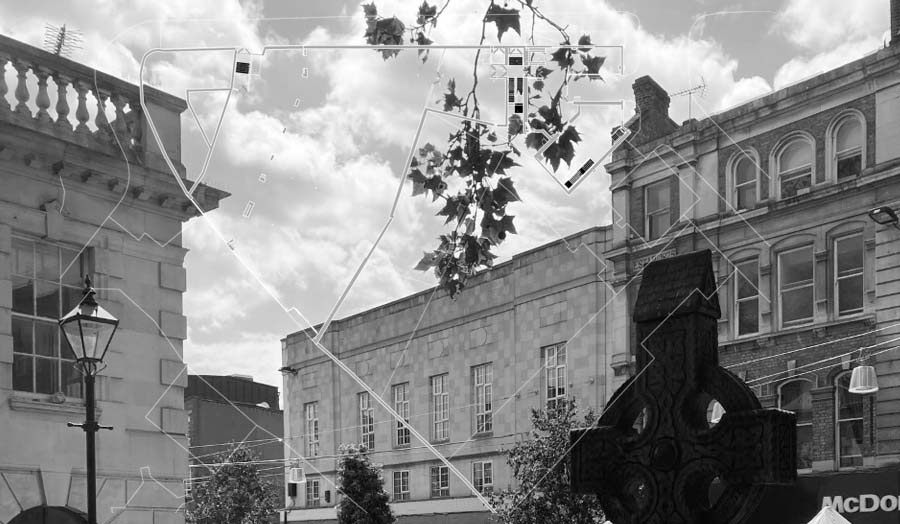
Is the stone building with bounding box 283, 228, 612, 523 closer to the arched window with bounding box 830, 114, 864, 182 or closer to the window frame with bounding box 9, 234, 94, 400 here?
the arched window with bounding box 830, 114, 864, 182

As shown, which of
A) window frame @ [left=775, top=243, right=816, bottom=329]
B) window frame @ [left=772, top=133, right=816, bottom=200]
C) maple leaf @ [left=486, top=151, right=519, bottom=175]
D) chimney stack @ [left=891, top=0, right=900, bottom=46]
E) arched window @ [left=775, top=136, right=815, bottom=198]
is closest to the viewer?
maple leaf @ [left=486, top=151, right=519, bottom=175]

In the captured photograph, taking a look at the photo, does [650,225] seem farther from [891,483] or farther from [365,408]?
[365,408]

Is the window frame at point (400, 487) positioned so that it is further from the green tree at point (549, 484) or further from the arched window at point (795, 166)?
the arched window at point (795, 166)

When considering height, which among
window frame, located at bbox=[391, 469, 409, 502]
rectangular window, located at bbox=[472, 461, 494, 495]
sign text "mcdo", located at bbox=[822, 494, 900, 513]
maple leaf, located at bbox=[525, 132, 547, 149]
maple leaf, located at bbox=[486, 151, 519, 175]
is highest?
maple leaf, located at bbox=[525, 132, 547, 149]

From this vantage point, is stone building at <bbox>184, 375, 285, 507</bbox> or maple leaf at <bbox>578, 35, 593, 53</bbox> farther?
stone building at <bbox>184, 375, 285, 507</bbox>

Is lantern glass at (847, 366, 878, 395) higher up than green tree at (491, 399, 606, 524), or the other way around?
lantern glass at (847, 366, 878, 395)

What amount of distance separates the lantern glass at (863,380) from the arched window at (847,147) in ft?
14.1

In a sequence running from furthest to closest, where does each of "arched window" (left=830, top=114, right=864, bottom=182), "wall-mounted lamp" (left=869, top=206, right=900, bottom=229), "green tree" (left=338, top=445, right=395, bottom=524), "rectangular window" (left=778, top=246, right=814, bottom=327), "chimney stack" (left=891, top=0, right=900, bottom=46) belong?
"green tree" (left=338, top=445, right=395, bottom=524)
"rectangular window" (left=778, top=246, right=814, bottom=327)
"arched window" (left=830, top=114, right=864, bottom=182)
"chimney stack" (left=891, top=0, right=900, bottom=46)
"wall-mounted lamp" (left=869, top=206, right=900, bottom=229)

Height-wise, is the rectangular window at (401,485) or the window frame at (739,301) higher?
the window frame at (739,301)

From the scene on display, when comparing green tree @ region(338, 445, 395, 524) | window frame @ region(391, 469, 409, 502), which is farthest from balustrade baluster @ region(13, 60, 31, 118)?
window frame @ region(391, 469, 409, 502)

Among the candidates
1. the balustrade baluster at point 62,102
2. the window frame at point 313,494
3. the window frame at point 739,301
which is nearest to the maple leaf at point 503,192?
the balustrade baluster at point 62,102

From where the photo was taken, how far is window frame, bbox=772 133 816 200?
23.9 metres

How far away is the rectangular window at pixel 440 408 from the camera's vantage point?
119 feet

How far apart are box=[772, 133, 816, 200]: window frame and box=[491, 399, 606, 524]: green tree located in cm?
694
